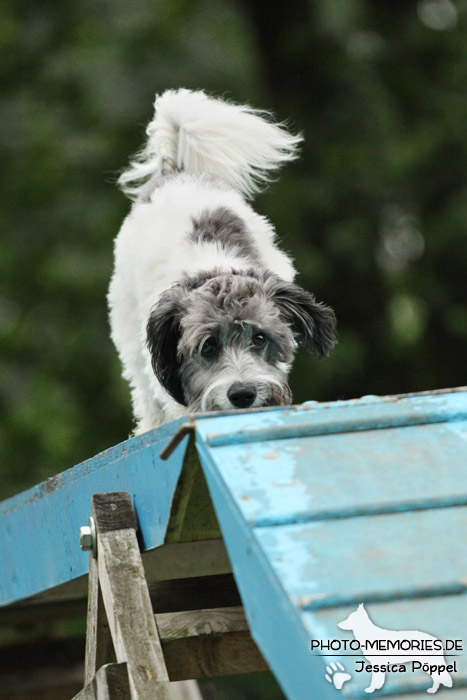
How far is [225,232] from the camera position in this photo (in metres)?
5.46

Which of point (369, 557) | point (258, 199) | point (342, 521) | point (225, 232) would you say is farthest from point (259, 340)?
point (258, 199)

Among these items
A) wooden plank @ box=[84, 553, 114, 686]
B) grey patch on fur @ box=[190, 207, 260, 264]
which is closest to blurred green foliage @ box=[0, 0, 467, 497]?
grey patch on fur @ box=[190, 207, 260, 264]

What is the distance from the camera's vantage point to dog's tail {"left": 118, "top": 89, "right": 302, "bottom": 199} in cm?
632

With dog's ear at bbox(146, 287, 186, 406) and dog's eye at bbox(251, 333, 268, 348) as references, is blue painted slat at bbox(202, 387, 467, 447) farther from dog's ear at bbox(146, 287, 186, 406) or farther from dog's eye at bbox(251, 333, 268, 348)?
dog's ear at bbox(146, 287, 186, 406)

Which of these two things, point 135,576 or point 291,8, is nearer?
point 135,576

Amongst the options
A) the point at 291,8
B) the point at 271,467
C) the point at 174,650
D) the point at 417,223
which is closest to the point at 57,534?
the point at 174,650

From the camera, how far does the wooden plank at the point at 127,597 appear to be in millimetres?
3361

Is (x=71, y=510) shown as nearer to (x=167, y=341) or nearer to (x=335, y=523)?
(x=167, y=341)

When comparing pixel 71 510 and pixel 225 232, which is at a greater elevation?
pixel 225 232

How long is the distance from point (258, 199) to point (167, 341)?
7.82 m

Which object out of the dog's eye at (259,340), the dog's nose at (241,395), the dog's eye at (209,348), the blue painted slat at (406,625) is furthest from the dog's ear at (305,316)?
the blue painted slat at (406,625)

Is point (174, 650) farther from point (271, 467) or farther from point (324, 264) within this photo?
point (324, 264)

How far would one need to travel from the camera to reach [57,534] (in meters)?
4.56

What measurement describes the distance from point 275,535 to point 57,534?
1971mm
